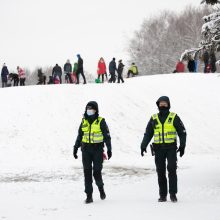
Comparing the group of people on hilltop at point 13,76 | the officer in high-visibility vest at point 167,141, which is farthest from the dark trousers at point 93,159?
the group of people on hilltop at point 13,76

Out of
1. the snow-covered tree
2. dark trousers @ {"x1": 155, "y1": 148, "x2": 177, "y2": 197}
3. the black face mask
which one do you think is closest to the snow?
dark trousers @ {"x1": 155, "y1": 148, "x2": 177, "y2": 197}

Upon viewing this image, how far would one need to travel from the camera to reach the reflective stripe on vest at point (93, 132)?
371 inches

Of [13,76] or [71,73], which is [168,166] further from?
[13,76]

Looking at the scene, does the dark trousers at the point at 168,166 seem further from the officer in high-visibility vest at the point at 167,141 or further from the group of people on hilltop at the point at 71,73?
the group of people on hilltop at the point at 71,73

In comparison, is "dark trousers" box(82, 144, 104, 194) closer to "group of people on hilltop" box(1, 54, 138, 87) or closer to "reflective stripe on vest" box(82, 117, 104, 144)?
"reflective stripe on vest" box(82, 117, 104, 144)

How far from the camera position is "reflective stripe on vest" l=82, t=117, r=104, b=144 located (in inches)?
371

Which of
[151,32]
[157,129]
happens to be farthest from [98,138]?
[151,32]

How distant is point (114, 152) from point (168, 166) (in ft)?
37.0

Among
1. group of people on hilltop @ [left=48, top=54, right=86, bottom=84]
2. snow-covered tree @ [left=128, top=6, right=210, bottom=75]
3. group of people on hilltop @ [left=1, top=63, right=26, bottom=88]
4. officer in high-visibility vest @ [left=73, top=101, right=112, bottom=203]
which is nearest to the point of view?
officer in high-visibility vest @ [left=73, top=101, right=112, bottom=203]

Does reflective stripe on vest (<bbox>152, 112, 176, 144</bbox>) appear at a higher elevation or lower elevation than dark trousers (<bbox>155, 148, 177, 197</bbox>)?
higher

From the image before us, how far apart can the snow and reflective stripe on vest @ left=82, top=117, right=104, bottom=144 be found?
1.14 m

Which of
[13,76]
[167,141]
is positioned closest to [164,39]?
[13,76]

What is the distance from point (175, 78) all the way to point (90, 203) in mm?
23677

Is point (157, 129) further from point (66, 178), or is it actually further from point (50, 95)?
point (50, 95)
